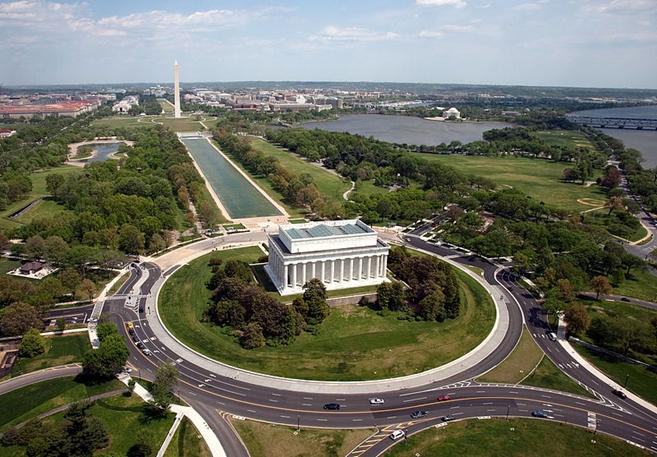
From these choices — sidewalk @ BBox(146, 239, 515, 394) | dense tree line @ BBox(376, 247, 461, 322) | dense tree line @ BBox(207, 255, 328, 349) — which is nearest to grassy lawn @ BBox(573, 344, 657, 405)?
sidewalk @ BBox(146, 239, 515, 394)

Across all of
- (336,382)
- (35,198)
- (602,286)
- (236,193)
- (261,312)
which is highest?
(236,193)

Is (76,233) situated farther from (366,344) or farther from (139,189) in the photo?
(366,344)

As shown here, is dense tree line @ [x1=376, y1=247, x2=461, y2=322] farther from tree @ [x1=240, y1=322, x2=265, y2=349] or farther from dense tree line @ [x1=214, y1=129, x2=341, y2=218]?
dense tree line @ [x1=214, y1=129, x2=341, y2=218]

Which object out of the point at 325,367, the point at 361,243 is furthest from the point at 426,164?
the point at 325,367

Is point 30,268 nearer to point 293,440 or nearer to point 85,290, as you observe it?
point 85,290

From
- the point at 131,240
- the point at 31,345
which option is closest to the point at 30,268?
the point at 131,240
